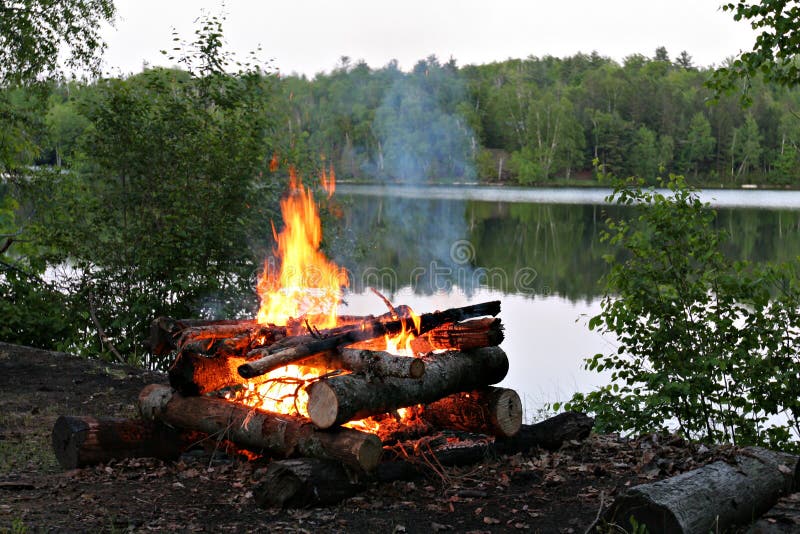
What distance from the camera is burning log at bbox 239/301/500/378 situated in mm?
6414

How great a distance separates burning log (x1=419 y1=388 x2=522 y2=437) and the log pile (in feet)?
0.04

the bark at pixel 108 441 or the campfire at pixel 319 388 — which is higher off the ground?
the campfire at pixel 319 388

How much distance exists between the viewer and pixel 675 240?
969 centimetres

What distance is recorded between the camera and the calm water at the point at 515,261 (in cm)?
1719

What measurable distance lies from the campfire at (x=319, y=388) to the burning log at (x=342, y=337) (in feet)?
0.03

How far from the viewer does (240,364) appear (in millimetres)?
7480

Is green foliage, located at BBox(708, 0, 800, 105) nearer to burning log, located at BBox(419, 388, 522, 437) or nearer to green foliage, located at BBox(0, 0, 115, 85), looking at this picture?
burning log, located at BBox(419, 388, 522, 437)

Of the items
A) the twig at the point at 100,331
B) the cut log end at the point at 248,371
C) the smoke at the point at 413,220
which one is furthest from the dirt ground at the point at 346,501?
the smoke at the point at 413,220

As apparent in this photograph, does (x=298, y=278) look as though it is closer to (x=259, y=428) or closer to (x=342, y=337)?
(x=342, y=337)

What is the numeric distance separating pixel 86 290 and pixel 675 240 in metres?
9.64

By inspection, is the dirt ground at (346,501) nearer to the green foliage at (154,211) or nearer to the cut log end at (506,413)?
the cut log end at (506,413)

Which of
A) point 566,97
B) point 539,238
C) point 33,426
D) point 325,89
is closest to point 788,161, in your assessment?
point 566,97

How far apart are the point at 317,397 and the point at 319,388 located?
0.09 meters

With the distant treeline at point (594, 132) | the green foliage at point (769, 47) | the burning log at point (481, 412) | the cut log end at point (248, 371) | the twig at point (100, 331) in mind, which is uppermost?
the distant treeline at point (594, 132)
